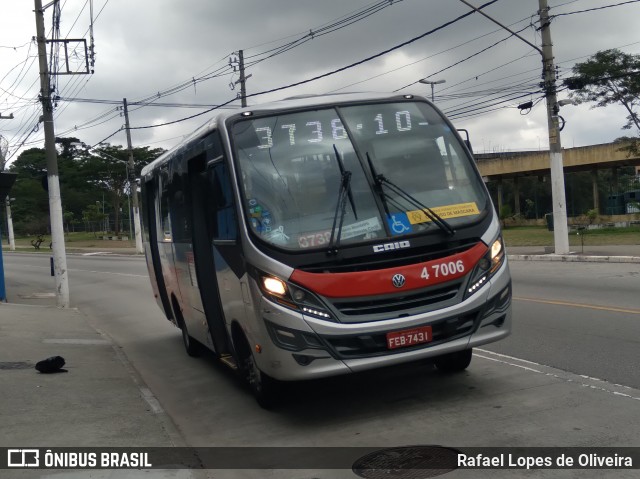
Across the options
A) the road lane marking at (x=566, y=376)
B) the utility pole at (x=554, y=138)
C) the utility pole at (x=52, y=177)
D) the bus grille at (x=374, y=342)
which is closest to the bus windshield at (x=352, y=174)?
the bus grille at (x=374, y=342)

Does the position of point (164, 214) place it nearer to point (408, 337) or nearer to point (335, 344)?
point (335, 344)

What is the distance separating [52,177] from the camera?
60.9 ft

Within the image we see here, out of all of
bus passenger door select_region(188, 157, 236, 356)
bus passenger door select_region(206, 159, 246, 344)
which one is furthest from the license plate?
bus passenger door select_region(188, 157, 236, 356)

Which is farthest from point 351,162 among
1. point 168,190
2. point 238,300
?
point 168,190

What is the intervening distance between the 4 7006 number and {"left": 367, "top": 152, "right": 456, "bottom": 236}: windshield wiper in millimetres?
284

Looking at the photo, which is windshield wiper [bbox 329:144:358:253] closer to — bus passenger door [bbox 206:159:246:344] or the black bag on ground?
bus passenger door [bbox 206:159:246:344]

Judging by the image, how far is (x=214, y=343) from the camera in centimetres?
822

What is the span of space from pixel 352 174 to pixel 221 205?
1468 mm

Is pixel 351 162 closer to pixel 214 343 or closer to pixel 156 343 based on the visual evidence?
pixel 214 343

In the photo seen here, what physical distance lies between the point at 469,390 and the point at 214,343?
300 cm

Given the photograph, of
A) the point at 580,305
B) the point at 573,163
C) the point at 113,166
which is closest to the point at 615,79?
the point at 573,163

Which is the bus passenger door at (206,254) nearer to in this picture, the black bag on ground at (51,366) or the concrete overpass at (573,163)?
the black bag on ground at (51,366)

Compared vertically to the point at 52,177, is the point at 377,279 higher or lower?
lower

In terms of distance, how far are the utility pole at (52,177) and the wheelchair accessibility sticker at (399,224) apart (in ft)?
45.6
